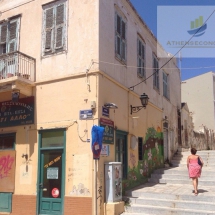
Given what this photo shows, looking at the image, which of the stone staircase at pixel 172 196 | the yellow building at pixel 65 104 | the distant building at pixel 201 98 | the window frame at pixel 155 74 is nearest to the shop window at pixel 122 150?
the yellow building at pixel 65 104

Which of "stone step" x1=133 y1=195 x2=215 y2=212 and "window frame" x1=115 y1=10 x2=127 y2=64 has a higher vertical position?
"window frame" x1=115 y1=10 x2=127 y2=64

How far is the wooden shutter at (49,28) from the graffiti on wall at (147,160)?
187 inches

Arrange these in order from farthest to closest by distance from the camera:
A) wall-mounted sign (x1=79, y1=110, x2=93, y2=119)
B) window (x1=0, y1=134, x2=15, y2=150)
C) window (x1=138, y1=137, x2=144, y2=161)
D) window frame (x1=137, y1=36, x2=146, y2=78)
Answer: window frame (x1=137, y1=36, x2=146, y2=78), window (x1=138, y1=137, x2=144, y2=161), window (x1=0, y1=134, x2=15, y2=150), wall-mounted sign (x1=79, y1=110, x2=93, y2=119)

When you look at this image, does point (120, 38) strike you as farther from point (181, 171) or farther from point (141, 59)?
point (181, 171)

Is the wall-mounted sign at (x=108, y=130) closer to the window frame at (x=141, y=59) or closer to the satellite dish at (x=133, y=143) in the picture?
the satellite dish at (x=133, y=143)

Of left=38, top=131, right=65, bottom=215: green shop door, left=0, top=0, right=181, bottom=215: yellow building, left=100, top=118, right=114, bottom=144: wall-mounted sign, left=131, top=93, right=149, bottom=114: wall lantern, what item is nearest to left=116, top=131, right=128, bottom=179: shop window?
left=0, top=0, right=181, bottom=215: yellow building

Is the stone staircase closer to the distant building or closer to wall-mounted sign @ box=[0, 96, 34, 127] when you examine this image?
wall-mounted sign @ box=[0, 96, 34, 127]

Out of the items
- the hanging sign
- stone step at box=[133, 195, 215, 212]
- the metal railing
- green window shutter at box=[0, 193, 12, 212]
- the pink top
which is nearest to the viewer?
stone step at box=[133, 195, 215, 212]

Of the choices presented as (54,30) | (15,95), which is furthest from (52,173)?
(54,30)

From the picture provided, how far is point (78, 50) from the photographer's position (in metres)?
9.47

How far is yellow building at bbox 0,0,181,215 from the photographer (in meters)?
8.87

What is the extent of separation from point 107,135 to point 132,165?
244 centimetres

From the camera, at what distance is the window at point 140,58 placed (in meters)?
12.5

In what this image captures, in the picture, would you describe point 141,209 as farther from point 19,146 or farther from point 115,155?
point 19,146
